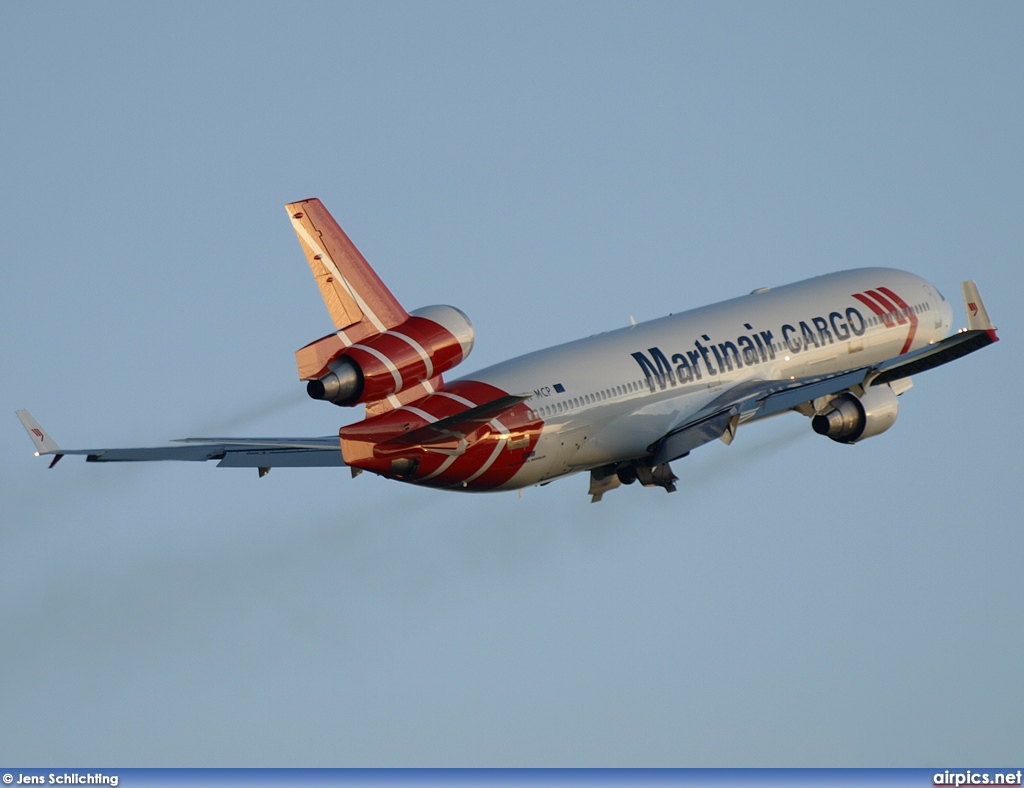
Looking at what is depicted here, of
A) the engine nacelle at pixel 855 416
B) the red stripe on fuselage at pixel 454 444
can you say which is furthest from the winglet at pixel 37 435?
the engine nacelle at pixel 855 416

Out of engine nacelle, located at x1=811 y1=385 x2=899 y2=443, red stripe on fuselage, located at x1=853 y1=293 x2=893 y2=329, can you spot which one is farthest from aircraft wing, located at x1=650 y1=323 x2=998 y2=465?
red stripe on fuselage, located at x1=853 y1=293 x2=893 y2=329

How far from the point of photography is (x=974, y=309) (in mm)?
54312

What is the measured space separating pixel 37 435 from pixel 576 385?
1408cm

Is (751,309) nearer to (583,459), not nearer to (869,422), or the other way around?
(869,422)

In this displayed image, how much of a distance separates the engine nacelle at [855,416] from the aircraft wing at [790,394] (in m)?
1.26

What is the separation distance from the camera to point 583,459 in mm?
55438

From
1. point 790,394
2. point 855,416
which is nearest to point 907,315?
point 855,416

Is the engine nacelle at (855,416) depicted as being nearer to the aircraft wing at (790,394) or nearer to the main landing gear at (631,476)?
the aircraft wing at (790,394)

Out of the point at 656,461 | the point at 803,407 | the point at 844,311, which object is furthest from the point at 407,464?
the point at 844,311

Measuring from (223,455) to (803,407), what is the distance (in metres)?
16.7

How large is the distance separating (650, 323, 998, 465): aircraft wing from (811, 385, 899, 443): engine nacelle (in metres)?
1.26

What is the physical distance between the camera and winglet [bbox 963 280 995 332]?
5416 cm

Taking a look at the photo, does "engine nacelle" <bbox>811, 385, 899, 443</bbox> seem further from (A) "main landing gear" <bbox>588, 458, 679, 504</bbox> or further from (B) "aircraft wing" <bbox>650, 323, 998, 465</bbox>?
(A) "main landing gear" <bbox>588, 458, 679, 504</bbox>

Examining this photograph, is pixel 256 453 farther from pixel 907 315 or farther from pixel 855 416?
pixel 907 315
